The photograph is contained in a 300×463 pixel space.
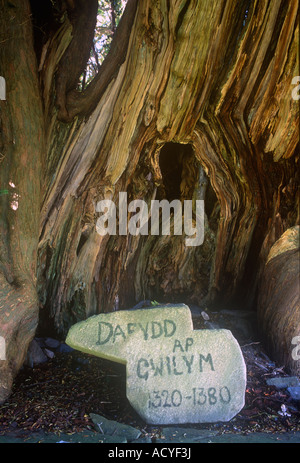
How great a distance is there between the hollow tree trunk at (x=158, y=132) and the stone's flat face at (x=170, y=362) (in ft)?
2.21

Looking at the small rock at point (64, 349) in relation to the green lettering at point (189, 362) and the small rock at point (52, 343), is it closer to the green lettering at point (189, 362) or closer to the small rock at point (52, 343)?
the small rock at point (52, 343)

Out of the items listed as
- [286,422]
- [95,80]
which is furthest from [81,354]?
[95,80]

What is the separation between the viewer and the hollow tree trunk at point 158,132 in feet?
9.52

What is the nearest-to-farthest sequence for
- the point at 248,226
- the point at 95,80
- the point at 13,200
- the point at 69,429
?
the point at 69,429
the point at 13,200
the point at 95,80
the point at 248,226

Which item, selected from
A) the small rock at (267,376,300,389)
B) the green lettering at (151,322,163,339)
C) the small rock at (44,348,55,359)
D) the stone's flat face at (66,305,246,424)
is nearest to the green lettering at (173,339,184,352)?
the stone's flat face at (66,305,246,424)

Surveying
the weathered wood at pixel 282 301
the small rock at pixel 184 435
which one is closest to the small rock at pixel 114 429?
the small rock at pixel 184 435

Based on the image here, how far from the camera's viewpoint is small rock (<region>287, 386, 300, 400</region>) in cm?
A: 269

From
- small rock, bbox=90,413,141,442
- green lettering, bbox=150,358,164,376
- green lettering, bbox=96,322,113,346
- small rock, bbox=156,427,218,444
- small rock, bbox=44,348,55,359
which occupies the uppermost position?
green lettering, bbox=96,322,113,346

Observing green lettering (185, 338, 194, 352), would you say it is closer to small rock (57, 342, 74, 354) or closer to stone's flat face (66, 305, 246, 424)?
stone's flat face (66, 305, 246, 424)

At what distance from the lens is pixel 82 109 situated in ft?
10.2

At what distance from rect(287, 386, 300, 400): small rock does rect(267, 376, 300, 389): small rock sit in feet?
0.28

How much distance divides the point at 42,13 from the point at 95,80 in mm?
687

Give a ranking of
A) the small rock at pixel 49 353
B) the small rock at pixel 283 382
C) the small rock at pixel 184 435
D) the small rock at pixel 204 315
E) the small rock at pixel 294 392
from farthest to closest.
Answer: the small rock at pixel 204 315
the small rock at pixel 49 353
the small rock at pixel 283 382
the small rock at pixel 294 392
the small rock at pixel 184 435

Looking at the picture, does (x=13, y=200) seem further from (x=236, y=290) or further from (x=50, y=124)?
(x=236, y=290)
